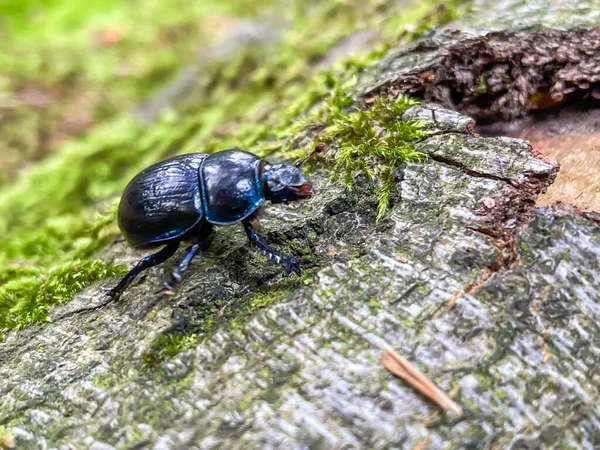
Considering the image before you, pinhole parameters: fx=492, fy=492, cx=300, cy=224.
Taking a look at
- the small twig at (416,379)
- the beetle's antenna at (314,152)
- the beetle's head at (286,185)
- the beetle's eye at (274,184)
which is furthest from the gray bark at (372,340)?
the beetle's antenna at (314,152)

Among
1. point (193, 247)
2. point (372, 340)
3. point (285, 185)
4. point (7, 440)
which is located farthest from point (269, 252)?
point (7, 440)

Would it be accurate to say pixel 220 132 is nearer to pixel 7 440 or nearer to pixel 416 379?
pixel 7 440

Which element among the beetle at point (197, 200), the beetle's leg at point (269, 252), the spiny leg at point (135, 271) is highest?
the beetle at point (197, 200)

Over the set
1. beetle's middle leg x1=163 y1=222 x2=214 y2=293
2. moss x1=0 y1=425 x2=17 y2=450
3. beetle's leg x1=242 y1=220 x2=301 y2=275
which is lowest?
moss x1=0 y1=425 x2=17 y2=450

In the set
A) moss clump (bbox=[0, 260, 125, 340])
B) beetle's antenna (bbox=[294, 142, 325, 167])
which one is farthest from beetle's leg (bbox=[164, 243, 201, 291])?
beetle's antenna (bbox=[294, 142, 325, 167])

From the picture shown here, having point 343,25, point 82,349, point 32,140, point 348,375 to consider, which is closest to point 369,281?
point 348,375

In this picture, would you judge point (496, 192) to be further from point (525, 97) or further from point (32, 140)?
point (32, 140)

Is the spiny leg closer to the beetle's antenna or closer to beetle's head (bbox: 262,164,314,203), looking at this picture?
beetle's head (bbox: 262,164,314,203)

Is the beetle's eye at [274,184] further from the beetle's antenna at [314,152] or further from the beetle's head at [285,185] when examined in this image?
the beetle's antenna at [314,152]
